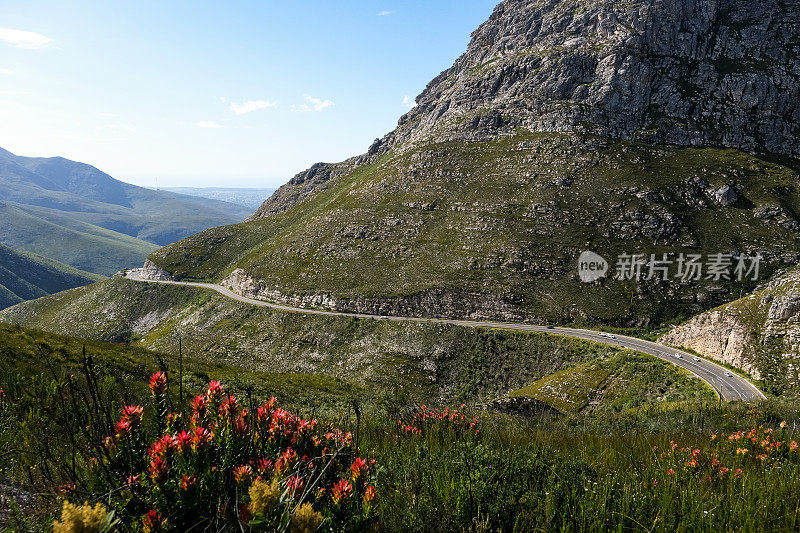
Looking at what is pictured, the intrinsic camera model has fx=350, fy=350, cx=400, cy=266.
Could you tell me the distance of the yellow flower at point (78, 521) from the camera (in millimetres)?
1450

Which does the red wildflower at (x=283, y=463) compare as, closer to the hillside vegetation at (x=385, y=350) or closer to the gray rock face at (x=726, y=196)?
the hillside vegetation at (x=385, y=350)

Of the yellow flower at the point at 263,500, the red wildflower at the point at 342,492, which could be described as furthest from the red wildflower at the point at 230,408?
the yellow flower at the point at 263,500

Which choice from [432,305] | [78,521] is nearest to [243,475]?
[78,521]

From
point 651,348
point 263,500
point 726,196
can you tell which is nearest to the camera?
point 263,500

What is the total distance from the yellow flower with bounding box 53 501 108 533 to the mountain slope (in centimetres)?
6665

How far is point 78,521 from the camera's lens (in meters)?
1.49

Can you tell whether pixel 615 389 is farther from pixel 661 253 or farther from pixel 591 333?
pixel 661 253

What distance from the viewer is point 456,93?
131625mm

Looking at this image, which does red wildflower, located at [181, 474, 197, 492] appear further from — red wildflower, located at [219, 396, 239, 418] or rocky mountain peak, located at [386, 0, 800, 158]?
rocky mountain peak, located at [386, 0, 800, 158]

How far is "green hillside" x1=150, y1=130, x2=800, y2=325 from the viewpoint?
211 ft

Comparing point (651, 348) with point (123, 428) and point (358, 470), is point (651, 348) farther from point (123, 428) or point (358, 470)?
point (123, 428)

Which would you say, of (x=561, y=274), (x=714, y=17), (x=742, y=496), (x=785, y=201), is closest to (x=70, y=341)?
(x=742, y=496)

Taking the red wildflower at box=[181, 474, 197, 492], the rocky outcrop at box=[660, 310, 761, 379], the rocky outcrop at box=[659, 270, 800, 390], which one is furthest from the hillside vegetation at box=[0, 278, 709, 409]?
the red wildflower at box=[181, 474, 197, 492]

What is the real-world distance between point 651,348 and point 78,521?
62.7 meters
